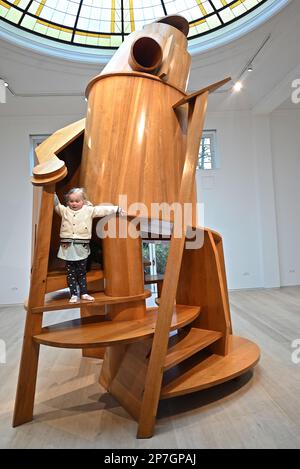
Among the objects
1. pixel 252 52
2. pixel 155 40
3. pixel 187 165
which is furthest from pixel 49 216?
pixel 252 52

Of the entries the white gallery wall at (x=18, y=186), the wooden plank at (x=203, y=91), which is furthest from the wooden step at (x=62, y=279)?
the white gallery wall at (x=18, y=186)

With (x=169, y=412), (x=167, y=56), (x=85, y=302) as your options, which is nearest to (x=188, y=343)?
(x=169, y=412)

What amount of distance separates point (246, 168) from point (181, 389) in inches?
220

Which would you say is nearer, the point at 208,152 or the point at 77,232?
the point at 77,232

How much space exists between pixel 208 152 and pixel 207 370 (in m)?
5.42

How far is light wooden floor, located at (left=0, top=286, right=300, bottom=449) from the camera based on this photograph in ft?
4.74

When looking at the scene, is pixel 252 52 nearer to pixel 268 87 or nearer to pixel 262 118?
pixel 268 87

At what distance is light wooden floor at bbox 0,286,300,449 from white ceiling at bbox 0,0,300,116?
4105mm

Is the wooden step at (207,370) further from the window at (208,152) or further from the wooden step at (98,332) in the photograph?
the window at (208,152)

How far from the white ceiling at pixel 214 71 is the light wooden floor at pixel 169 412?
4105 mm

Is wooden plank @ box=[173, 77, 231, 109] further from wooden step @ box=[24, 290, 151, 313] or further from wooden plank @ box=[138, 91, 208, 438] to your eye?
wooden step @ box=[24, 290, 151, 313]

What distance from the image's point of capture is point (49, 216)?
1577mm

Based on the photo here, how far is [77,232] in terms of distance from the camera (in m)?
1.70

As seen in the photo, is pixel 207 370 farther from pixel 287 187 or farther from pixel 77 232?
pixel 287 187
